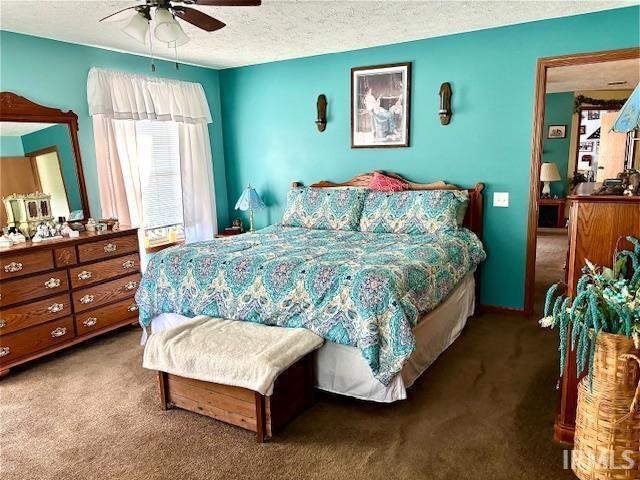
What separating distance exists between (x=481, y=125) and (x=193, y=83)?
2.92m

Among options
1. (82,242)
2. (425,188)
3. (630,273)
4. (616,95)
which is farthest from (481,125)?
(616,95)

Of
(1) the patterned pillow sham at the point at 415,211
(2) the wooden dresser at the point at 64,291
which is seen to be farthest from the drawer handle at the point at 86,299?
(1) the patterned pillow sham at the point at 415,211

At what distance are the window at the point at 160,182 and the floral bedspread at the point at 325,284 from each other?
1.47 meters

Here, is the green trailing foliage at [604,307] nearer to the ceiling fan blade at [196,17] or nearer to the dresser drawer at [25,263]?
the ceiling fan blade at [196,17]

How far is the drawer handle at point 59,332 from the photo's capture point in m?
3.32

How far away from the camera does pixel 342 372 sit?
2590 mm

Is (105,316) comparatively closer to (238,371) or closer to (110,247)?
(110,247)

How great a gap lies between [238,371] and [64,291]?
1911mm

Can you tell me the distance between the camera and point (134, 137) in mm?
4316

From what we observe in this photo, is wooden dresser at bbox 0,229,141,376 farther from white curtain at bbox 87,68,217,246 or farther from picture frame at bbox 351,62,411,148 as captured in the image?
picture frame at bbox 351,62,411,148

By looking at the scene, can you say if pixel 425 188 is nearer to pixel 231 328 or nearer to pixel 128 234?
pixel 231 328

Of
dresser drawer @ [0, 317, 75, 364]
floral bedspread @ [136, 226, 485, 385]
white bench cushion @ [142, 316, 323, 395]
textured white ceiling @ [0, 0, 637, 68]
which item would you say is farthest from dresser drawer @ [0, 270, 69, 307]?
textured white ceiling @ [0, 0, 637, 68]

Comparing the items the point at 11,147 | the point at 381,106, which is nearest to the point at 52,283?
the point at 11,147

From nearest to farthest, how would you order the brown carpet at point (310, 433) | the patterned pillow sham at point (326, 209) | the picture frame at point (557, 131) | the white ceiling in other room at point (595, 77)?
the brown carpet at point (310, 433) < the patterned pillow sham at point (326, 209) < the white ceiling in other room at point (595, 77) < the picture frame at point (557, 131)
